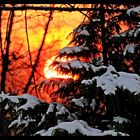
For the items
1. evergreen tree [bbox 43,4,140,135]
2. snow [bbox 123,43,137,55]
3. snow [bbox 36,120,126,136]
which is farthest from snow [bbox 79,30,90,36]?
snow [bbox 36,120,126,136]

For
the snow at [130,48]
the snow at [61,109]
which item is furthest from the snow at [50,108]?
the snow at [130,48]

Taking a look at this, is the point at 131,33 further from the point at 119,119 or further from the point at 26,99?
the point at 26,99

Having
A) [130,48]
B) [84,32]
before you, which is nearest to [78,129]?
[130,48]

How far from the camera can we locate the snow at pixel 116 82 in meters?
3.78

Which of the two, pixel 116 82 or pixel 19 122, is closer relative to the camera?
pixel 116 82

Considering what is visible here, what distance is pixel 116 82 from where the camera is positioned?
3852mm

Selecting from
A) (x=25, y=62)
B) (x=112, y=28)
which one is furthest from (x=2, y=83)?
(x=112, y=28)

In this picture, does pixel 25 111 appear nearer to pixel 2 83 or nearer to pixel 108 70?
pixel 108 70

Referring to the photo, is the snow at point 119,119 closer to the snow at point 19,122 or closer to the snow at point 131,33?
the snow at point 19,122

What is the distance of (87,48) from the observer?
4930mm

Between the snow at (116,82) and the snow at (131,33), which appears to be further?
the snow at (131,33)

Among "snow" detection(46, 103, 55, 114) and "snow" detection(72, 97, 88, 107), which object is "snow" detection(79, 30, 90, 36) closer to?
"snow" detection(72, 97, 88, 107)

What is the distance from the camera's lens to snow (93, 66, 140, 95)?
3.78 meters

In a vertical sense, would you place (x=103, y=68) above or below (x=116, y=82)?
above
